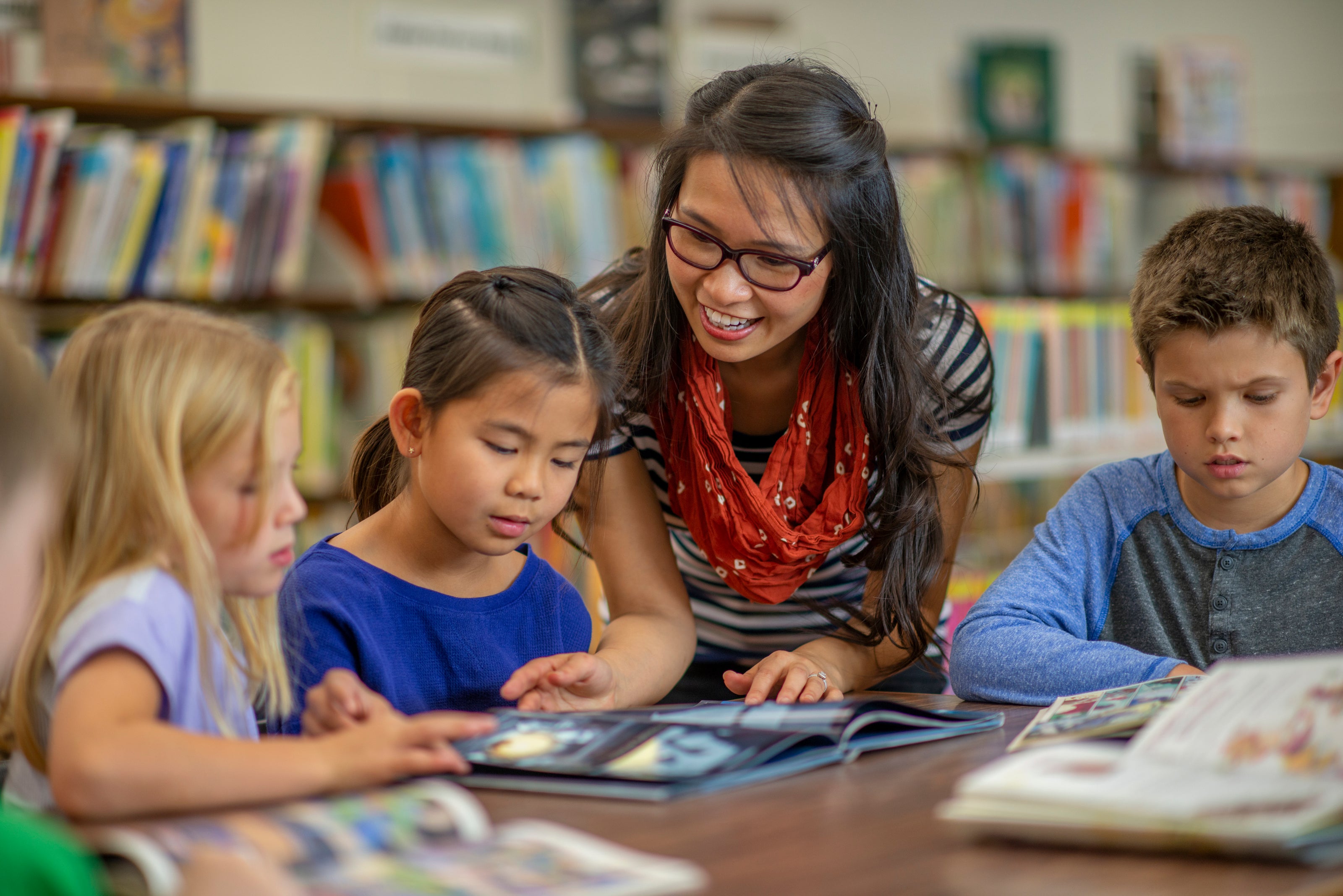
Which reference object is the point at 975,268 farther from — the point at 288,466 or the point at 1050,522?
the point at 288,466

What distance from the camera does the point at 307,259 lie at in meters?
2.73

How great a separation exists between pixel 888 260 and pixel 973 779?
77cm

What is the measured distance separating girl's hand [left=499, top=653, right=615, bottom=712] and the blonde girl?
0.17 m

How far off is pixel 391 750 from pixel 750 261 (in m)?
0.67

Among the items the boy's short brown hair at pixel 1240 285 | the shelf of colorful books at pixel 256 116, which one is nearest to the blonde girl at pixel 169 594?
the boy's short brown hair at pixel 1240 285

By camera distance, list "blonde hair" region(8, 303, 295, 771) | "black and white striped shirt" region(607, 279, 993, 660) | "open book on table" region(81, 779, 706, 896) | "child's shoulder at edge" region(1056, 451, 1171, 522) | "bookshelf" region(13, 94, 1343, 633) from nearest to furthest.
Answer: "open book on table" region(81, 779, 706, 896) → "blonde hair" region(8, 303, 295, 771) → "child's shoulder at edge" region(1056, 451, 1171, 522) → "black and white striped shirt" region(607, 279, 993, 660) → "bookshelf" region(13, 94, 1343, 633)

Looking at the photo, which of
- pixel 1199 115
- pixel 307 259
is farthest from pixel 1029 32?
pixel 307 259

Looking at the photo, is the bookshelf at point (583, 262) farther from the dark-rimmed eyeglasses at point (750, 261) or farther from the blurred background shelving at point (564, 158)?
the dark-rimmed eyeglasses at point (750, 261)

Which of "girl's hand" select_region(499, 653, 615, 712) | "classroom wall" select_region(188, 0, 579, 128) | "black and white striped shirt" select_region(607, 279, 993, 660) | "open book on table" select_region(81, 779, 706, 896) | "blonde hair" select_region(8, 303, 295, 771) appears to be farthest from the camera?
"classroom wall" select_region(188, 0, 579, 128)

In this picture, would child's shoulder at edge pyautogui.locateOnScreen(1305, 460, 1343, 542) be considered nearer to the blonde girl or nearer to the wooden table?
the wooden table

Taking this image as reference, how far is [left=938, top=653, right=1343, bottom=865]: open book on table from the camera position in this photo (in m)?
0.70

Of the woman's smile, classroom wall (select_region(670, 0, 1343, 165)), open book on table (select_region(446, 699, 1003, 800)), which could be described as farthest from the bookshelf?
open book on table (select_region(446, 699, 1003, 800))

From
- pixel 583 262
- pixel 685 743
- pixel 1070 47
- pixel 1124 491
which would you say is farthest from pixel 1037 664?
pixel 1070 47

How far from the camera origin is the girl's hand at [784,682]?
3.86 feet
